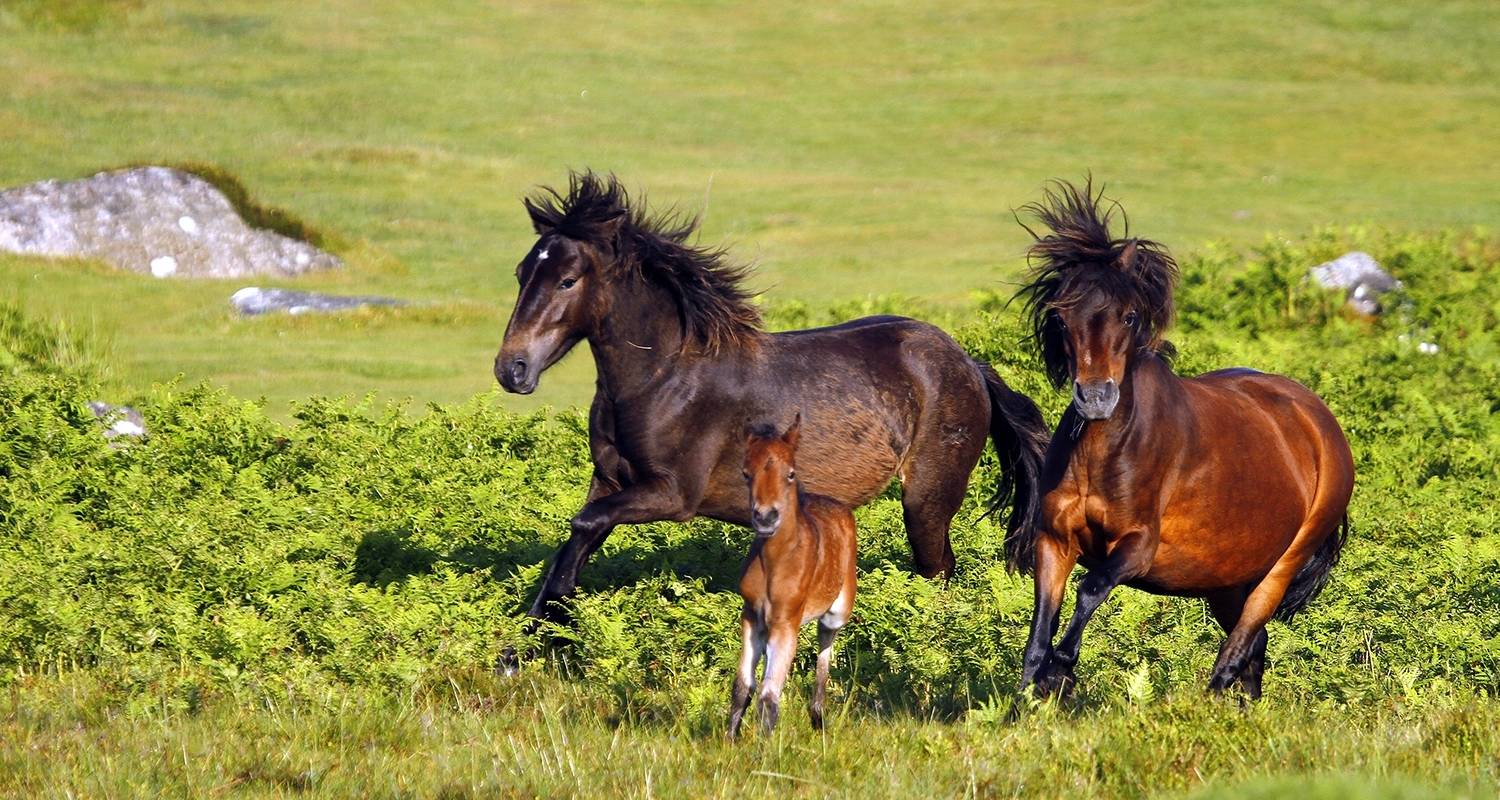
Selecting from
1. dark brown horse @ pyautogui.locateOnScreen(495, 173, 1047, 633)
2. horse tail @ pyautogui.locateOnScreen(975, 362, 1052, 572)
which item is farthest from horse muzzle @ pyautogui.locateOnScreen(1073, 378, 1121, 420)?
horse tail @ pyautogui.locateOnScreen(975, 362, 1052, 572)

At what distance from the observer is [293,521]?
10.2m

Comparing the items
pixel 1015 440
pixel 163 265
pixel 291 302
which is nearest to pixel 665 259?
pixel 1015 440

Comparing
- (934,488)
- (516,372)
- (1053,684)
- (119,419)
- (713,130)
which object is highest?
(713,130)

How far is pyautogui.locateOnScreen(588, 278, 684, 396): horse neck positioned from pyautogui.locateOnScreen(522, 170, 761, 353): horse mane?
110mm

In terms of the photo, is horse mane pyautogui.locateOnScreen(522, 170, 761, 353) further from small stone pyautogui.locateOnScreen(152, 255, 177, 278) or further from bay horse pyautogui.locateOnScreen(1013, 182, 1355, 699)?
small stone pyautogui.locateOnScreen(152, 255, 177, 278)

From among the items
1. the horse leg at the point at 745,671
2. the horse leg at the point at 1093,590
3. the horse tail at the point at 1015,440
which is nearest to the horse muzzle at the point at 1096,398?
the horse leg at the point at 1093,590

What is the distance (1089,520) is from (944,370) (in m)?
2.84

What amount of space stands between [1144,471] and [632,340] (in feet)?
9.00

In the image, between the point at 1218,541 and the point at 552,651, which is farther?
the point at 552,651

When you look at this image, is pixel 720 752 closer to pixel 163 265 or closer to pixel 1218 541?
pixel 1218 541

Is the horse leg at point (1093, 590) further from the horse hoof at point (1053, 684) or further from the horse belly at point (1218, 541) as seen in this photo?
the horse belly at point (1218, 541)

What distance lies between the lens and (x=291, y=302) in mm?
20250

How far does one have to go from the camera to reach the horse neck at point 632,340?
859 cm

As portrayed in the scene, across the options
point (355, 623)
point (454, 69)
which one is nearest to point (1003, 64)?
point (454, 69)
